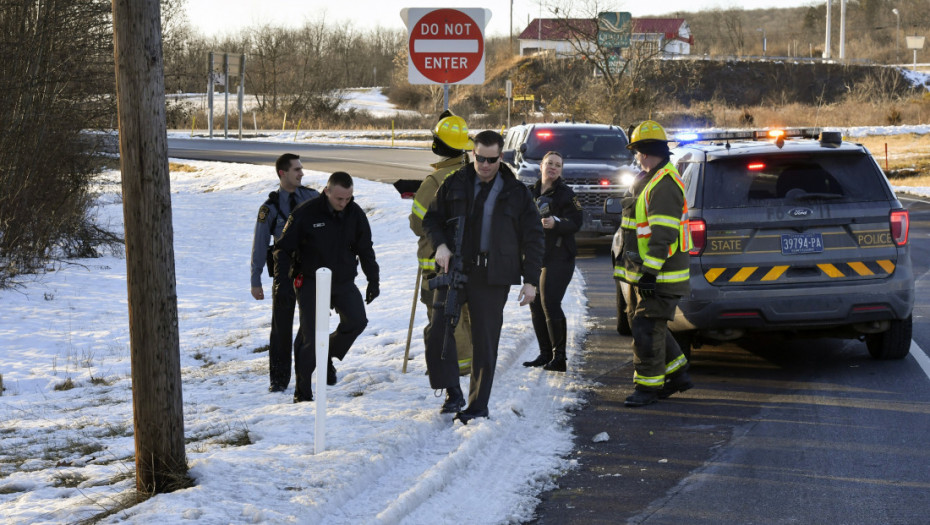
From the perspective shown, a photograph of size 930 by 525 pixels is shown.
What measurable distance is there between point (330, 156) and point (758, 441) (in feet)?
103

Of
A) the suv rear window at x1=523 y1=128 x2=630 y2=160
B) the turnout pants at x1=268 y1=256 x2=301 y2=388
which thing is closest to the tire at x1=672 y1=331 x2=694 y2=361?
the turnout pants at x1=268 y1=256 x2=301 y2=388

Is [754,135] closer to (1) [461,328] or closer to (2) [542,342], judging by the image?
(2) [542,342]

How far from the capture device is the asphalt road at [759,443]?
17.6ft

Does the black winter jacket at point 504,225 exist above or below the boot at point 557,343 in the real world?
above

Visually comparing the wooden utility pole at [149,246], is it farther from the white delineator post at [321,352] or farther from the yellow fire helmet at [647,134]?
the yellow fire helmet at [647,134]

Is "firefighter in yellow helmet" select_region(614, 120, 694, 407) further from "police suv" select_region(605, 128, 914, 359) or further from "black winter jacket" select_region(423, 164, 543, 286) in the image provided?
"black winter jacket" select_region(423, 164, 543, 286)

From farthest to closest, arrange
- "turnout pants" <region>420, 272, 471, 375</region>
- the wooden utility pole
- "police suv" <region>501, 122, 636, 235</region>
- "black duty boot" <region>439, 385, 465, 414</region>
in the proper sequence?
"police suv" <region>501, 122, 636, 235</region>
"turnout pants" <region>420, 272, 471, 375</region>
"black duty boot" <region>439, 385, 465, 414</region>
the wooden utility pole

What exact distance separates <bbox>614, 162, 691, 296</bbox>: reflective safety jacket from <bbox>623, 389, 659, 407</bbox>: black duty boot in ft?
2.43

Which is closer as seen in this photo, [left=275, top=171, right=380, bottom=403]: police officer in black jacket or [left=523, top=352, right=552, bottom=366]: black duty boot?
[left=275, top=171, right=380, bottom=403]: police officer in black jacket

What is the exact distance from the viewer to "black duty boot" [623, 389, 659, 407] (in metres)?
7.49

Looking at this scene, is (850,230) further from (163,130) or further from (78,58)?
(78,58)

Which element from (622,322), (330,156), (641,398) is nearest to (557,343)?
(641,398)

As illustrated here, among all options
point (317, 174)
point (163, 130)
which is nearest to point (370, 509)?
point (163, 130)

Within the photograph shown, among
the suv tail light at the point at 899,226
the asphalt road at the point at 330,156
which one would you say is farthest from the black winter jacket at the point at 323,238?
the asphalt road at the point at 330,156
